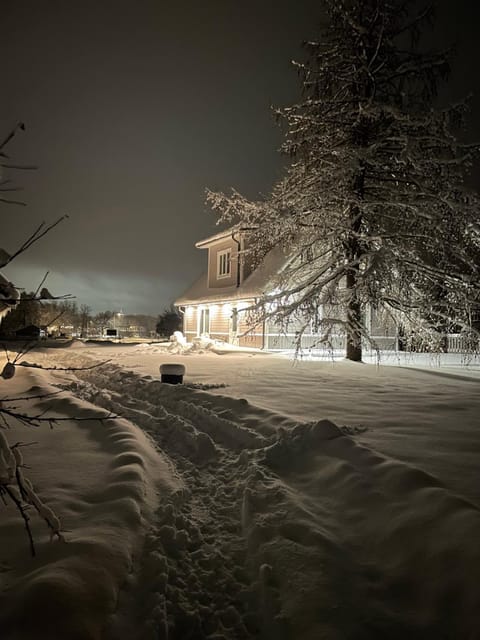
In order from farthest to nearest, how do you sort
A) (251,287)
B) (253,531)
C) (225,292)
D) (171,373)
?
(225,292), (251,287), (171,373), (253,531)

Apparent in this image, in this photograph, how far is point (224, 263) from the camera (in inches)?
912

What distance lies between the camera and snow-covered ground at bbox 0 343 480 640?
7.20 feet

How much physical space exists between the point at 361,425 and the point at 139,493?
3069 millimetres

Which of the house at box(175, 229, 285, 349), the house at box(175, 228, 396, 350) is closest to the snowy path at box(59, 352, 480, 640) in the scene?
the house at box(175, 228, 396, 350)

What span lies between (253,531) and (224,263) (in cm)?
2075

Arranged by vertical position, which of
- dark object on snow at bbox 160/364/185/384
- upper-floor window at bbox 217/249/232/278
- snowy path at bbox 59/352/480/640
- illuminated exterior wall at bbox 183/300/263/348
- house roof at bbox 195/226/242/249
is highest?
house roof at bbox 195/226/242/249

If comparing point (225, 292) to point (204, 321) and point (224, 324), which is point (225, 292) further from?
point (204, 321)

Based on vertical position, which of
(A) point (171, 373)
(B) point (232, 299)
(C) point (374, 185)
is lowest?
(A) point (171, 373)

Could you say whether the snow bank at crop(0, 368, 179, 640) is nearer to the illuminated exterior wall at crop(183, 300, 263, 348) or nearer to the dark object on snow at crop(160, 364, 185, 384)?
the dark object on snow at crop(160, 364, 185, 384)

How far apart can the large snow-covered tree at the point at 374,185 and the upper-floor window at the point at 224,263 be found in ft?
31.0

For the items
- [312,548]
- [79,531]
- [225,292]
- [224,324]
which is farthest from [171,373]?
[224,324]

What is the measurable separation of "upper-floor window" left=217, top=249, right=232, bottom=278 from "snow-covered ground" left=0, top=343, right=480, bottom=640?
1726cm

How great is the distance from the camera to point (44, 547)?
8.69 ft

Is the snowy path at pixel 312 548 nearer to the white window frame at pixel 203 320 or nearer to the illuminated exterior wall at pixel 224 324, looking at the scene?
the illuminated exterior wall at pixel 224 324
